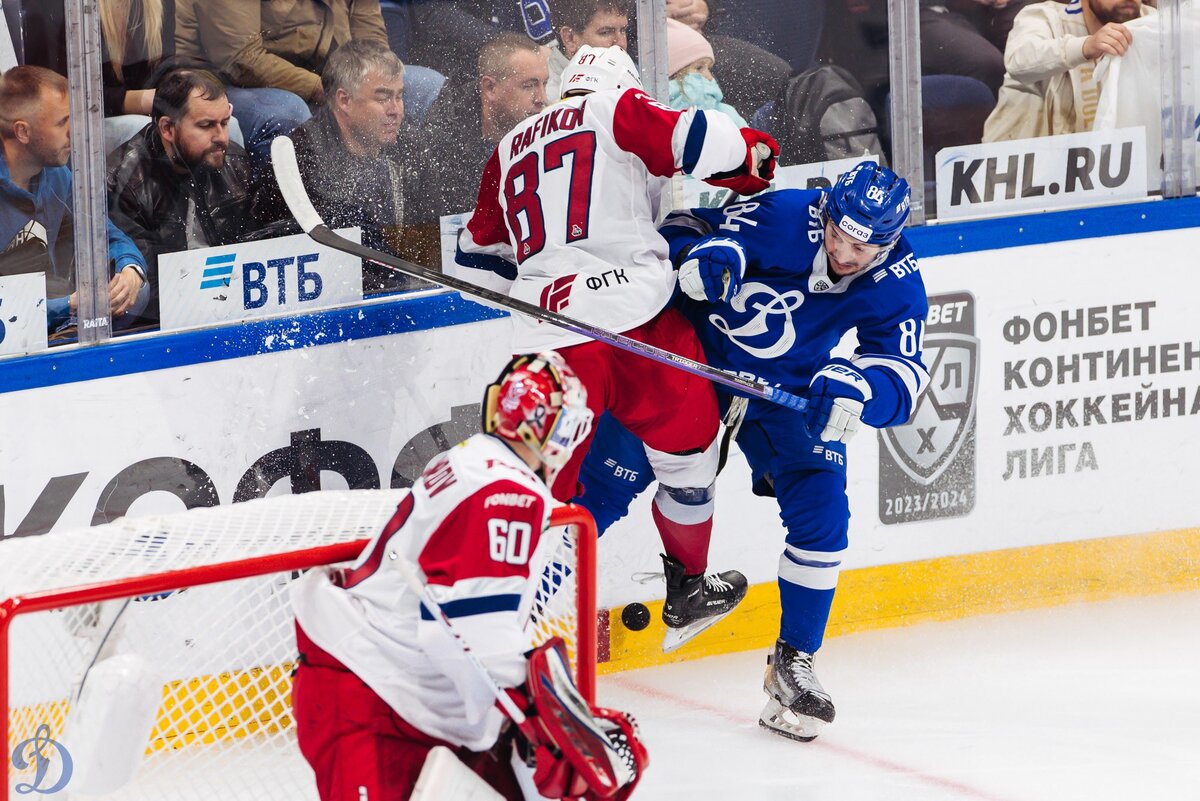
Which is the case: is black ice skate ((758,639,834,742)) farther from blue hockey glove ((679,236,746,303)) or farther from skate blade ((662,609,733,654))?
blue hockey glove ((679,236,746,303))

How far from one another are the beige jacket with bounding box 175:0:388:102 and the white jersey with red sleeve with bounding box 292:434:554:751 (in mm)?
1496

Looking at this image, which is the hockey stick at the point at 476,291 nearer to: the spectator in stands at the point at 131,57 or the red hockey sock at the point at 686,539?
the spectator in stands at the point at 131,57

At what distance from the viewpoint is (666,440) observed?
3611mm

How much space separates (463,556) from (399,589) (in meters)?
0.14

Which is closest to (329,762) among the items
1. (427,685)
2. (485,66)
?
(427,685)

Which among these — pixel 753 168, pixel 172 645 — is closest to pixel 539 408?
pixel 172 645

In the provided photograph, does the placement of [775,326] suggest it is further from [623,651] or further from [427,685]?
[427,685]

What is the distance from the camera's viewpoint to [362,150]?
3.77 m

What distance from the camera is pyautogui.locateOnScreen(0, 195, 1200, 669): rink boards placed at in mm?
3652

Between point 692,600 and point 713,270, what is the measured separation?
84 cm

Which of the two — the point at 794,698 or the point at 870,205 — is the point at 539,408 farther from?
the point at 794,698

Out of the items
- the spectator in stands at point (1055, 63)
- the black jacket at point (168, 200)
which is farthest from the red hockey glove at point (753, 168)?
the spectator in stands at point (1055, 63)

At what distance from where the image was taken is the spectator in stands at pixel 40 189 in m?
3.31

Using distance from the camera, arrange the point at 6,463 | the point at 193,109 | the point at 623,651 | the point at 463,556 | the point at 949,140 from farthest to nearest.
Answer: the point at 949,140 < the point at 623,651 < the point at 193,109 < the point at 6,463 < the point at 463,556
